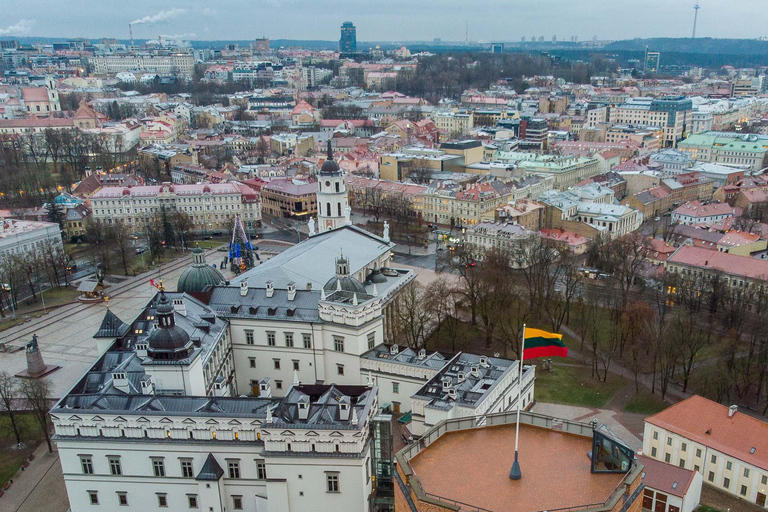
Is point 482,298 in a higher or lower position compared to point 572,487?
lower

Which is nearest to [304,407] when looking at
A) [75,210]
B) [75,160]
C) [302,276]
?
[302,276]

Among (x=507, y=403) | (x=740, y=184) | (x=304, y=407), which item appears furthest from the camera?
(x=740, y=184)

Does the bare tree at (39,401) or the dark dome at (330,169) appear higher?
the dark dome at (330,169)

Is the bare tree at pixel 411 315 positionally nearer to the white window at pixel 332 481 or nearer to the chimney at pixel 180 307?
the chimney at pixel 180 307

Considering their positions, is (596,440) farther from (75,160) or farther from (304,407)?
(75,160)

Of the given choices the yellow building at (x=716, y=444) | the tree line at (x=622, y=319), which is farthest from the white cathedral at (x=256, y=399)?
the yellow building at (x=716, y=444)

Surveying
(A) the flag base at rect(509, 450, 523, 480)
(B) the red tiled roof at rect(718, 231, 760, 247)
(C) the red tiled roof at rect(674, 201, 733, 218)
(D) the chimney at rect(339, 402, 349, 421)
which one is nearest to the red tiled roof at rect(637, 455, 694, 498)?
(D) the chimney at rect(339, 402, 349, 421)

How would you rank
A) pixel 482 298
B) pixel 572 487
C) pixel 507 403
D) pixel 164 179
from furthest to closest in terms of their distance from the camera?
pixel 164 179 → pixel 482 298 → pixel 507 403 → pixel 572 487

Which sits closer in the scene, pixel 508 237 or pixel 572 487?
pixel 572 487
